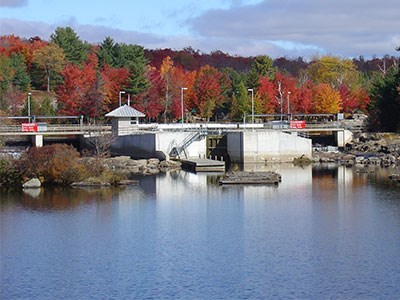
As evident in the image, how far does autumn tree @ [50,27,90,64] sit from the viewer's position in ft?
349

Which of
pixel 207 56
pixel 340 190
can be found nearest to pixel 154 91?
pixel 340 190

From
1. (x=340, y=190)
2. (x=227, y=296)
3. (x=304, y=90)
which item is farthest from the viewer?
(x=304, y=90)

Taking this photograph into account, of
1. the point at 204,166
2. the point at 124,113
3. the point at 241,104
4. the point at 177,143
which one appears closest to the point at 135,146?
the point at 177,143

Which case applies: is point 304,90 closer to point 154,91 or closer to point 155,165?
point 154,91

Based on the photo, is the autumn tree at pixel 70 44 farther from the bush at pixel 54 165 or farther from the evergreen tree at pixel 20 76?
the bush at pixel 54 165

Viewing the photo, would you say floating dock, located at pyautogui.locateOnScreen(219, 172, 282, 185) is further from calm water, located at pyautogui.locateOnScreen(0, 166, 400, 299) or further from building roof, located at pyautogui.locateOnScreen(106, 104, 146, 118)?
building roof, located at pyautogui.locateOnScreen(106, 104, 146, 118)

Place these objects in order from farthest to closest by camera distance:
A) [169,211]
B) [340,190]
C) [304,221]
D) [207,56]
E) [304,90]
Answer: [207,56]
[304,90]
[340,190]
[169,211]
[304,221]

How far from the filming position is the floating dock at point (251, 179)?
46562 millimetres

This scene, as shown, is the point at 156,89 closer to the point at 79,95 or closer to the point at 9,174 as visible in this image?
the point at 79,95

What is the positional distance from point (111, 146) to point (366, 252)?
141ft

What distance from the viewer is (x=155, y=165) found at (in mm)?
57719

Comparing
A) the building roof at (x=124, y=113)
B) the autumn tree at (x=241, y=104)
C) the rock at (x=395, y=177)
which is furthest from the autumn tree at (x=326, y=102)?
the rock at (x=395, y=177)

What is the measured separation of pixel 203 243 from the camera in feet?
93.4

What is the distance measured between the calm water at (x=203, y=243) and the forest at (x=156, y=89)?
3503cm
